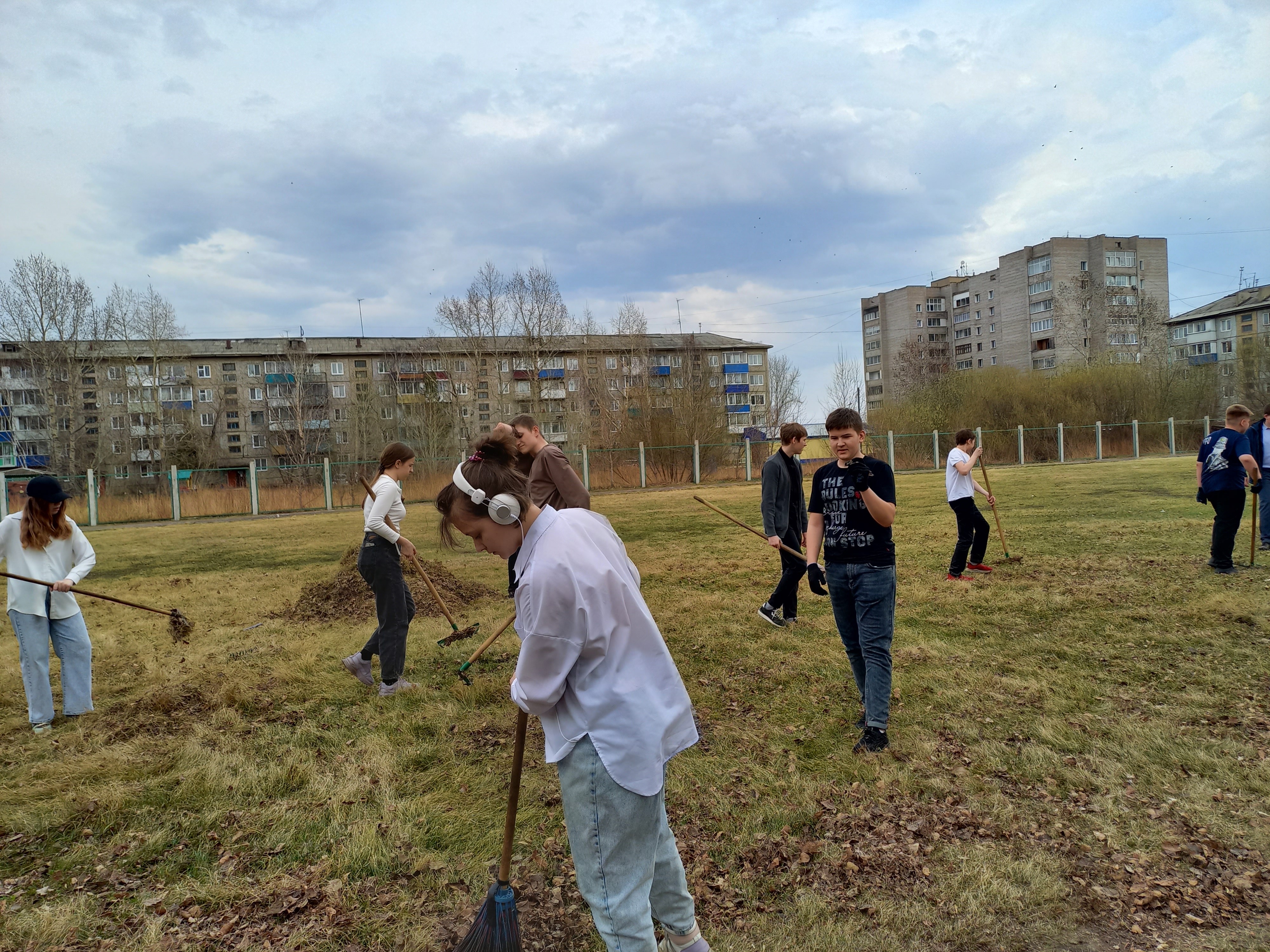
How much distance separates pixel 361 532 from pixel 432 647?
12.9 meters

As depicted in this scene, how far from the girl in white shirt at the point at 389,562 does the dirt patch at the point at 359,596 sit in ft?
8.07

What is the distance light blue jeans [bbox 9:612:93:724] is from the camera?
5328 millimetres

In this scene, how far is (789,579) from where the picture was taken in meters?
7.29

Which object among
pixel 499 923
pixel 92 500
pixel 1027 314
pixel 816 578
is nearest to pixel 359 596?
pixel 816 578

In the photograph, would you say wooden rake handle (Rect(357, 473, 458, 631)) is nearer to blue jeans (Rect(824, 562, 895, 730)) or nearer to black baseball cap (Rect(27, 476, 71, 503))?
black baseball cap (Rect(27, 476, 71, 503))

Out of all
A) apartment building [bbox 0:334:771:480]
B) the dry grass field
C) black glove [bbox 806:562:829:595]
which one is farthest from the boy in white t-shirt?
apartment building [bbox 0:334:771:480]

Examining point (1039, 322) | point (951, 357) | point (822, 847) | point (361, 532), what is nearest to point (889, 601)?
point (822, 847)

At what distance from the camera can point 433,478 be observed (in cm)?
3234

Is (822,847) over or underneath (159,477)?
underneath

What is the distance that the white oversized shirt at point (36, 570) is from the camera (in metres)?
5.28

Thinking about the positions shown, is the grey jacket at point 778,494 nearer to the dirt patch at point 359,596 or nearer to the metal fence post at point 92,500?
the dirt patch at point 359,596

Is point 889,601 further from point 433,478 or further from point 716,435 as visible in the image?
point 716,435

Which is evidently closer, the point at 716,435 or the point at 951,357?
the point at 716,435

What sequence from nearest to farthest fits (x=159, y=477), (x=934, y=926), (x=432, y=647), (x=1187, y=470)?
(x=934, y=926) → (x=432, y=647) → (x=1187, y=470) → (x=159, y=477)
